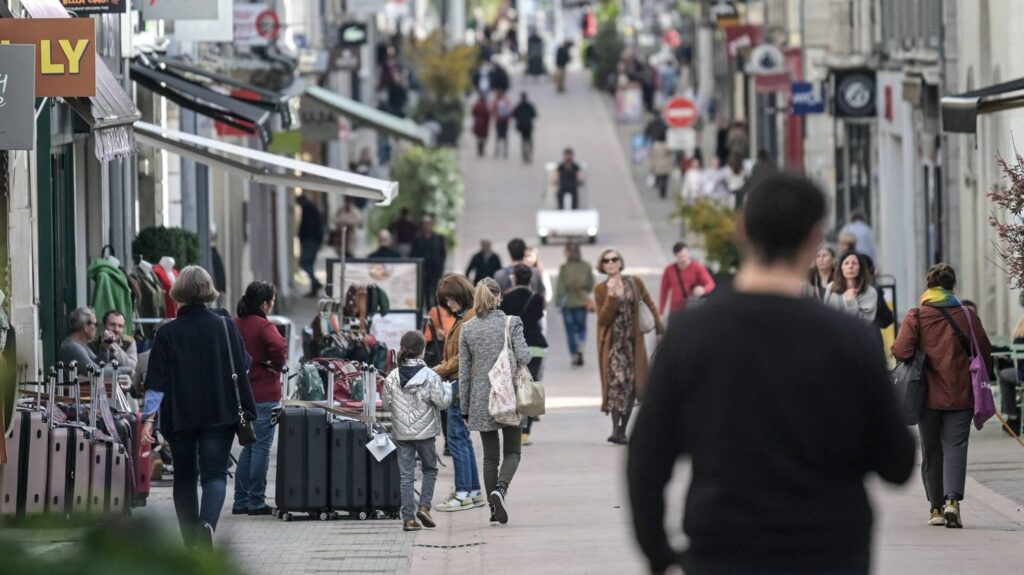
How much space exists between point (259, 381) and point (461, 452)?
1.30m

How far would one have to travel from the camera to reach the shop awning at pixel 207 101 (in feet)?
65.3

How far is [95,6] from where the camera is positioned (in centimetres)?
1594

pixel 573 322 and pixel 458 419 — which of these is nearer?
pixel 458 419

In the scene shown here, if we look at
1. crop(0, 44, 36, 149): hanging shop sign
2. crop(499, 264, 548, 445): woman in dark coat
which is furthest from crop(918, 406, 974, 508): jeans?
crop(499, 264, 548, 445): woman in dark coat

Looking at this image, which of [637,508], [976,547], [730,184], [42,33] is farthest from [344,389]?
[730,184]

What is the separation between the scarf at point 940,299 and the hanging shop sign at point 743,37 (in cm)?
3429

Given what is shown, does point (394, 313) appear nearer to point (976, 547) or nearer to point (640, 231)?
point (976, 547)

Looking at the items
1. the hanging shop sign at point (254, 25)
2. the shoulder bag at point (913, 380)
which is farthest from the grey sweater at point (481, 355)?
the hanging shop sign at point (254, 25)

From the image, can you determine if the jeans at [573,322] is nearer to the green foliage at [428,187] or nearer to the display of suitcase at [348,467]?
the green foliage at [428,187]

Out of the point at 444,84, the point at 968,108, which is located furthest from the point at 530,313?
the point at 444,84

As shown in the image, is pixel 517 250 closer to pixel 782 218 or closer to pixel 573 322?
pixel 573 322

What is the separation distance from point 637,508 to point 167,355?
20.5 ft

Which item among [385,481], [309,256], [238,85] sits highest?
[238,85]

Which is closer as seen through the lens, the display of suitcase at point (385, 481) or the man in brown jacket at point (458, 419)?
the display of suitcase at point (385, 481)
